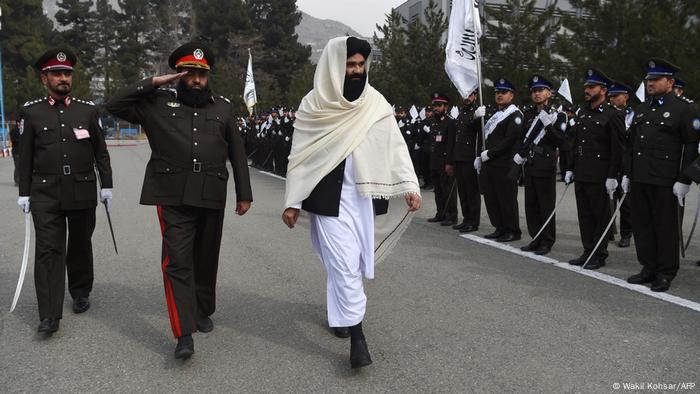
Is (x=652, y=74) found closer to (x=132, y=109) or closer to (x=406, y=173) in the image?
(x=406, y=173)

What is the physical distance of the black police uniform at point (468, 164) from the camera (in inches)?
345

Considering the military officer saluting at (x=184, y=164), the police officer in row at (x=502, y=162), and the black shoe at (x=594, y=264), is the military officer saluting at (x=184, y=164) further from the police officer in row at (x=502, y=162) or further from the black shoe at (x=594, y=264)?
the police officer in row at (x=502, y=162)

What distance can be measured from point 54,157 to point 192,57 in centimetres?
150

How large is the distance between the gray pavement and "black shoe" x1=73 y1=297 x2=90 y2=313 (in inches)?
2.2

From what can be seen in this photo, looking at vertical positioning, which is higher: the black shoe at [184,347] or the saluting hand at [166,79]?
the saluting hand at [166,79]

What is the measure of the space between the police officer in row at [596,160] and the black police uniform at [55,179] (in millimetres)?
4895

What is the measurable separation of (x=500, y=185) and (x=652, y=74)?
2.82 metres

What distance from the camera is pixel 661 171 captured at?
5.53m

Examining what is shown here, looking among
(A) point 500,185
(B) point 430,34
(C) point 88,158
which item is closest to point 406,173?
(C) point 88,158

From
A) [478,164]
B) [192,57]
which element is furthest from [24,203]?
[478,164]

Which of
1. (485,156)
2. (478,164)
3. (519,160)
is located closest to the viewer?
(519,160)

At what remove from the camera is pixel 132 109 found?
412 cm

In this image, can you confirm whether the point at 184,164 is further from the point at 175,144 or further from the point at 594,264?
the point at 594,264

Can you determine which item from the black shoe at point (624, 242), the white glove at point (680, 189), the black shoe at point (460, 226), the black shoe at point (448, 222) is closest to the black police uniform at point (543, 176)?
the black shoe at point (624, 242)
